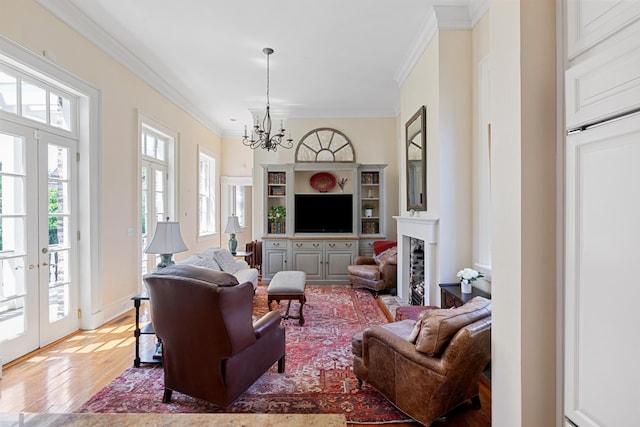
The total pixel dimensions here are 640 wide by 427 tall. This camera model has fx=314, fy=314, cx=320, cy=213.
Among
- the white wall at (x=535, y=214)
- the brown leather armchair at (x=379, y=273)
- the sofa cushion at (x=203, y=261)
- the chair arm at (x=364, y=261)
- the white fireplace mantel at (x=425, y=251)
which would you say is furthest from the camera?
the chair arm at (x=364, y=261)

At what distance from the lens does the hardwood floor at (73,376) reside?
84.7 inches

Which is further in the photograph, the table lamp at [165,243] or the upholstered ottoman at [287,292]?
the upholstered ottoman at [287,292]

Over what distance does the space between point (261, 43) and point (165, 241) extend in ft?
8.49

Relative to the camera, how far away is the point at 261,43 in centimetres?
379

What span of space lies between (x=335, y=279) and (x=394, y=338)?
3.86 metres

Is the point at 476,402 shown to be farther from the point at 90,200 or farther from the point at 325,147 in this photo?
the point at 325,147

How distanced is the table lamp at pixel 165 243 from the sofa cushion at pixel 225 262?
1.46 meters

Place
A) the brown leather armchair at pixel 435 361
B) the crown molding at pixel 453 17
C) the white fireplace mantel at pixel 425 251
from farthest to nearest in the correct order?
the white fireplace mantel at pixel 425 251
the crown molding at pixel 453 17
the brown leather armchair at pixel 435 361

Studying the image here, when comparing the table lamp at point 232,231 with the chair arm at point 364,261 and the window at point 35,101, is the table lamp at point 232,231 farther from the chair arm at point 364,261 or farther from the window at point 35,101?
the window at point 35,101

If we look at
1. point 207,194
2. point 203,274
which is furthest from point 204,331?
point 207,194

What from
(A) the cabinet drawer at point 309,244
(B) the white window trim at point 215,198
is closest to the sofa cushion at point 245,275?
(A) the cabinet drawer at point 309,244

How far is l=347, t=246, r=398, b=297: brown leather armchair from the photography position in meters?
5.00

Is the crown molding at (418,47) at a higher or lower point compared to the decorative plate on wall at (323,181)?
higher

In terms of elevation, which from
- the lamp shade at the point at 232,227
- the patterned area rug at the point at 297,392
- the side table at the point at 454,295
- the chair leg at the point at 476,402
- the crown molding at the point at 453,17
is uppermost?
the crown molding at the point at 453,17
